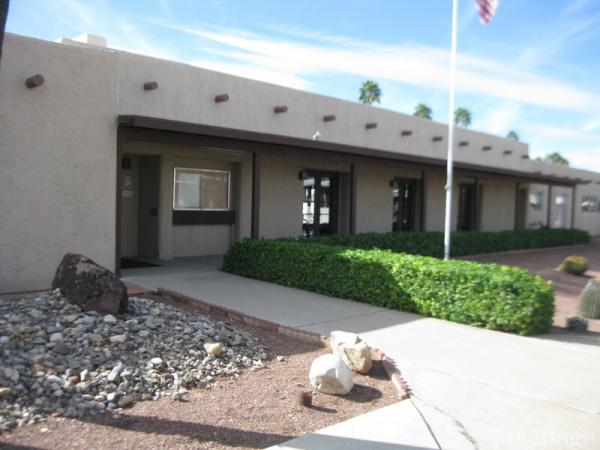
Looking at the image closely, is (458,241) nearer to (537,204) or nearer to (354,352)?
(354,352)

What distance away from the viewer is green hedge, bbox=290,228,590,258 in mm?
14033

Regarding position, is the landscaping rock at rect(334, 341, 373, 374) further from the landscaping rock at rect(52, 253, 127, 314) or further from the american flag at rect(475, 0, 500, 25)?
the american flag at rect(475, 0, 500, 25)

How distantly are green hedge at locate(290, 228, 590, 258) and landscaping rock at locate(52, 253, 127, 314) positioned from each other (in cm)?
603

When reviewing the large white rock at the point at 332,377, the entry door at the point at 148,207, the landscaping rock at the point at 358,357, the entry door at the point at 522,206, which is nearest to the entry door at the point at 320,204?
the entry door at the point at 148,207

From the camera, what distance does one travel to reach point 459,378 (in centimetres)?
554

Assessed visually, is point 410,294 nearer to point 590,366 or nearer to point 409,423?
point 590,366

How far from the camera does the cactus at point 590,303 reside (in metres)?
9.24

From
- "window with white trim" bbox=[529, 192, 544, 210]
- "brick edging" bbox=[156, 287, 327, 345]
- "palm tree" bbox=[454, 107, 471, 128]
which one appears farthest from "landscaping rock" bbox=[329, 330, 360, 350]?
"palm tree" bbox=[454, 107, 471, 128]

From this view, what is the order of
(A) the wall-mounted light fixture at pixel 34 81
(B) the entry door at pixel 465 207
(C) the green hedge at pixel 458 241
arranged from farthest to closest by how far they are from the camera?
(B) the entry door at pixel 465 207
(C) the green hedge at pixel 458 241
(A) the wall-mounted light fixture at pixel 34 81

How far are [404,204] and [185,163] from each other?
30.4 ft

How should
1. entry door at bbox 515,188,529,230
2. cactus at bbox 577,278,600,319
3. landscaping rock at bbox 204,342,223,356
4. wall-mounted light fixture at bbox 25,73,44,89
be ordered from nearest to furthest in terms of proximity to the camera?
landscaping rock at bbox 204,342,223,356, wall-mounted light fixture at bbox 25,73,44,89, cactus at bbox 577,278,600,319, entry door at bbox 515,188,529,230

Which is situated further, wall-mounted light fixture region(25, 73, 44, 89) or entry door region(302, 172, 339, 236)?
entry door region(302, 172, 339, 236)

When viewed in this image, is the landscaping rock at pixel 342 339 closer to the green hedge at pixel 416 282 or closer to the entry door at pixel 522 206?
the green hedge at pixel 416 282

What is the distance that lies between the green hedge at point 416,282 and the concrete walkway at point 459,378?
0.23m
